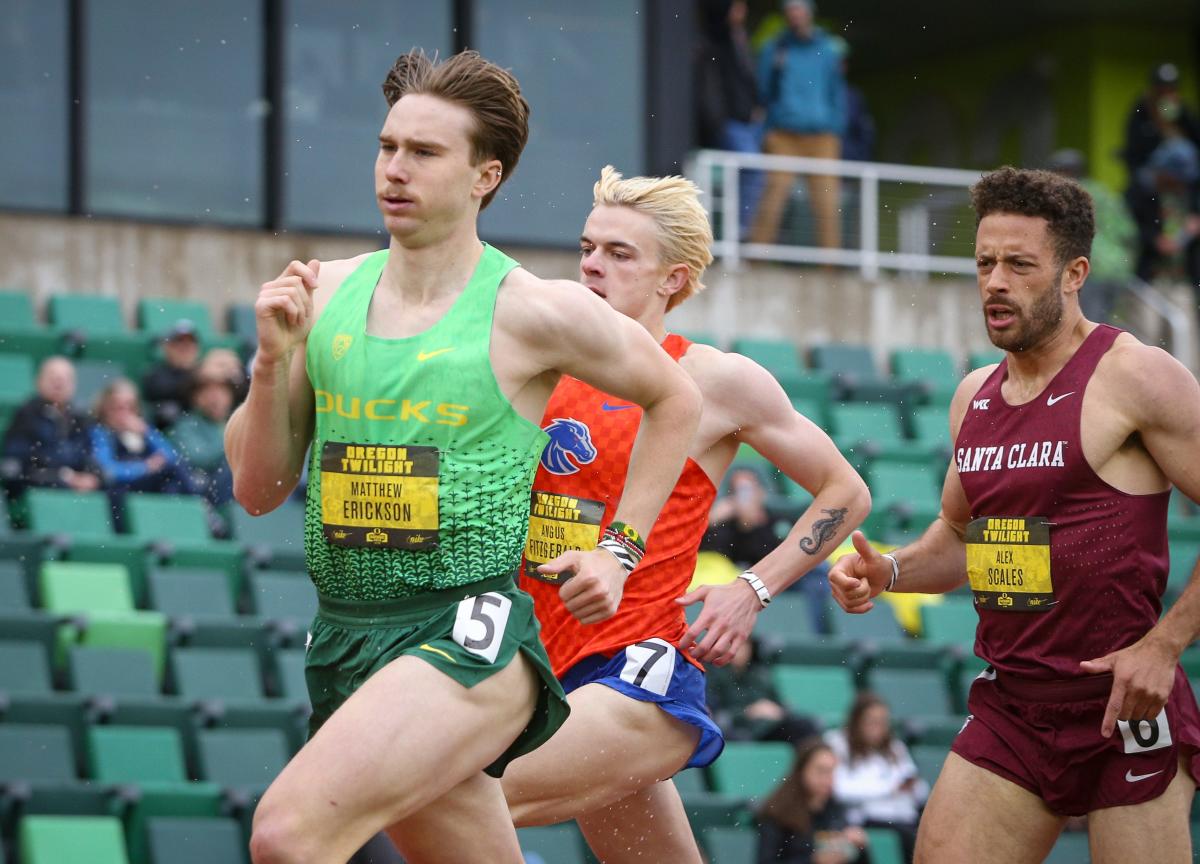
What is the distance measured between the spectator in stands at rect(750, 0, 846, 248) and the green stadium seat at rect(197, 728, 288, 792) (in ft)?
24.5

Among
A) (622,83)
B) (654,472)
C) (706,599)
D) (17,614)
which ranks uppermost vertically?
(622,83)

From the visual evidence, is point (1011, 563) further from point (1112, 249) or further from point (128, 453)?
point (1112, 249)

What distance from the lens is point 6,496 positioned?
11.1 meters

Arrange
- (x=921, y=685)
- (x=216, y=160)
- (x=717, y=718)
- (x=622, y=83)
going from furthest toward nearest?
(x=622, y=83), (x=216, y=160), (x=921, y=685), (x=717, y=718)

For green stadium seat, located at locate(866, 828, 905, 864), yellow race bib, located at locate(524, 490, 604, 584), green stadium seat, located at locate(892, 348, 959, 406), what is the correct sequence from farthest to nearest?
green stadium seat, located at locate(892, 348, 959, 406) < green stadium seat, located at locate(866, 828, 905, 864) < yellow race bib, located at locate(524, 490, 604, 584)

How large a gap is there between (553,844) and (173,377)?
158 inches

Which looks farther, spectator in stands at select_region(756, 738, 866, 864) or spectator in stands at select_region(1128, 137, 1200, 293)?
spectator in stands at select_region(1128, 137, 1200, 293)

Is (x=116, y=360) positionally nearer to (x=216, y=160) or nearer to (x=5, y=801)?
(x=216, y=160)

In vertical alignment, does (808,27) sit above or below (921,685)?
above

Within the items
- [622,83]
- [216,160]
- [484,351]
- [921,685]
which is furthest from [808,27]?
[484,351]

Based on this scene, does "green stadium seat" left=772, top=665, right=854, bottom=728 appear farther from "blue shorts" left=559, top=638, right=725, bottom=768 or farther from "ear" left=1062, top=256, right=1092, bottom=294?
"ear" left=1062, top=256, right=1092, bottom=294

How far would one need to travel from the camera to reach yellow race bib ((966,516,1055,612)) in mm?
5289

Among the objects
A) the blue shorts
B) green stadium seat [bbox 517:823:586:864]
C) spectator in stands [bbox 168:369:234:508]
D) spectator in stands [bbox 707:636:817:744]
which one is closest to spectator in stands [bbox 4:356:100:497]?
spectator in stands [bbox 168:369:234:508]

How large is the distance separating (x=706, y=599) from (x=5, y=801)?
448cm
